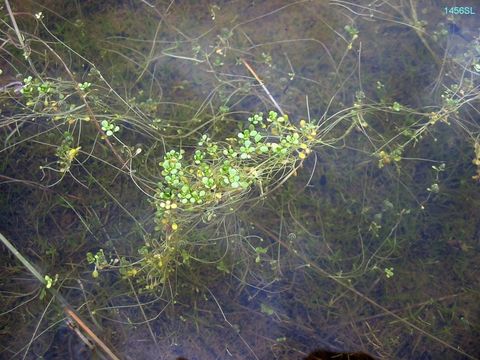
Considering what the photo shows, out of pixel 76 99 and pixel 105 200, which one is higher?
pixel 76 99

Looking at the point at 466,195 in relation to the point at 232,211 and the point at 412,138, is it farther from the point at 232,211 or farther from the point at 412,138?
the point at 232,211

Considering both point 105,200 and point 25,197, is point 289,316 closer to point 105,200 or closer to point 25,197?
point 105,200

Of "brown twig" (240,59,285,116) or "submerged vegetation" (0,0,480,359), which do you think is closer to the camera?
"submerged vegetation" (0,0,480,359)

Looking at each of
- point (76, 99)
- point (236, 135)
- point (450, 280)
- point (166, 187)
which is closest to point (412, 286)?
point (450, 280)

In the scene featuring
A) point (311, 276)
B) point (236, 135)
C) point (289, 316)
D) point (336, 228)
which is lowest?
point (289, 316)

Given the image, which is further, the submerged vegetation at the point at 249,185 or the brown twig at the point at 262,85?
the brown twig at the point at 262,85

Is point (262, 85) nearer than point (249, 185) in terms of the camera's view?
No

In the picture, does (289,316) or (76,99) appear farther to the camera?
(76,99)
